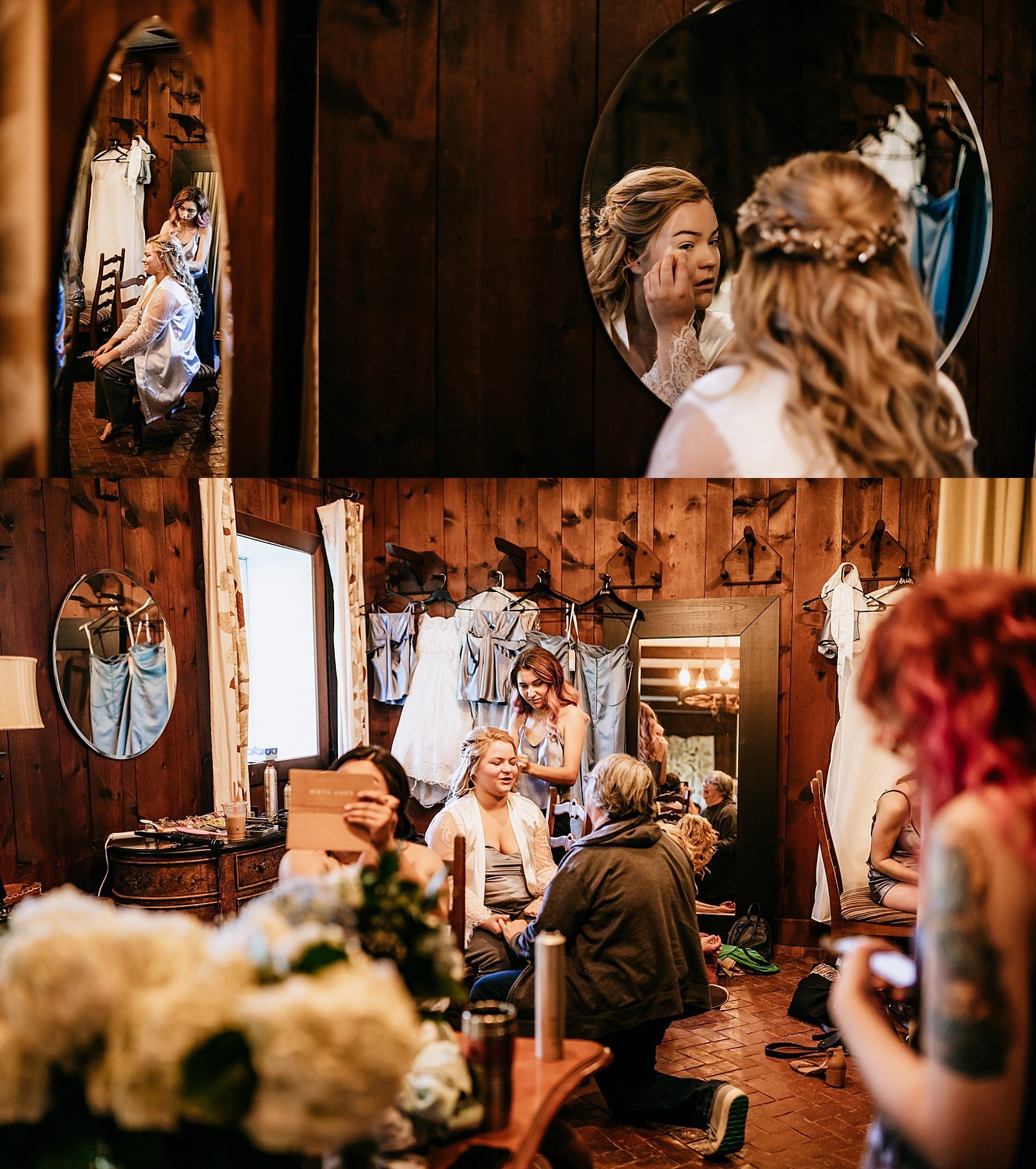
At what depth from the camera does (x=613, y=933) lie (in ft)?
10.8

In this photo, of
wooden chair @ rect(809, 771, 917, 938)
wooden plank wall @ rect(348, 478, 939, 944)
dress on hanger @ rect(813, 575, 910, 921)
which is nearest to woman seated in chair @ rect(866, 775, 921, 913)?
wooden chair @ rect(809, 771, 917, 938)

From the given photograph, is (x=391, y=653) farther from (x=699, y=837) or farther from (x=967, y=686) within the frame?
(x=967, y=686)

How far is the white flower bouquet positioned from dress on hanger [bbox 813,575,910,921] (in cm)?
451

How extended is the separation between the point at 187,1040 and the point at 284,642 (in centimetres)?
412

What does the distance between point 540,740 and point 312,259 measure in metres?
3.31

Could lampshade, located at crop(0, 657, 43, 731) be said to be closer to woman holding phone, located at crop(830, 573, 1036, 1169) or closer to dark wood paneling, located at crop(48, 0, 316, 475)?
dark wood paneling, located at crop(48, 0, 316, 475)

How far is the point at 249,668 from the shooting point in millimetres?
4887

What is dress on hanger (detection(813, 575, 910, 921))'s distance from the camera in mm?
5312

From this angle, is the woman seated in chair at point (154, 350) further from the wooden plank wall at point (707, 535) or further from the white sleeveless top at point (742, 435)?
the wooden plank wall at point (707, 535)

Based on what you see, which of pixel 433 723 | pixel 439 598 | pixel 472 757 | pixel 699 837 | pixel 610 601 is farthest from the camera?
pixel 610 601

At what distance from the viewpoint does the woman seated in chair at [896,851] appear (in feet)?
12.7

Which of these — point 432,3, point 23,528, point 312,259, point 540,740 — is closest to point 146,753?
point 23,528

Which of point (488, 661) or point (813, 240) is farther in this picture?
point (488, 661)

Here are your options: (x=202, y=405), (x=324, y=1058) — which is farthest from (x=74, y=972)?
(x=202, y=405)
